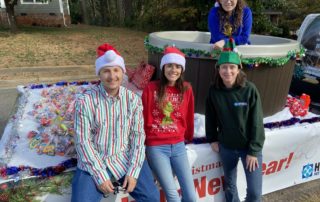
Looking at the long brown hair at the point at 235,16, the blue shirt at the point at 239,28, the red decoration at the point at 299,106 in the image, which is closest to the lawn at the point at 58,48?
the red decoration at the point at 299,106

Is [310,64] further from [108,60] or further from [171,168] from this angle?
[108,60]

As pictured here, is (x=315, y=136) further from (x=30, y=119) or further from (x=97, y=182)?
(x=30, y=119)

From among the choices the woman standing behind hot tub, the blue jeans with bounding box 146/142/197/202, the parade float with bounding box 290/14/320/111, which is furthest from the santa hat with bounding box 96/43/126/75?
the parade float with bounding box 290/14/320/111

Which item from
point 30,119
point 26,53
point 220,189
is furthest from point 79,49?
point 220,189

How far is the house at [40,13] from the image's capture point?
18.3 m

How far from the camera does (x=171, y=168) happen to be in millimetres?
2570

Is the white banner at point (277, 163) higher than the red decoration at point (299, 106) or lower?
lower

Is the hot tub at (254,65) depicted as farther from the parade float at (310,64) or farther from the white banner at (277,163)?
the parade float at (310,64)

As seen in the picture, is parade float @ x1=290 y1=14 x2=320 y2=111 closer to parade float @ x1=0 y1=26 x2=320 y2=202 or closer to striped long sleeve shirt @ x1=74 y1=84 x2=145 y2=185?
parade float @ x1=0 y1=26 x2=320 y2=202

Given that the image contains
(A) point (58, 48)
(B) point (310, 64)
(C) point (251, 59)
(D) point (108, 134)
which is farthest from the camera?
(A) point (58, 48)

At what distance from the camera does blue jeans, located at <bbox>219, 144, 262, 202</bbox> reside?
8.42 feet

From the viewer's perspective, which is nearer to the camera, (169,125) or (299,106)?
(169,125)

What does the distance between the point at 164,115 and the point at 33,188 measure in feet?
3.85

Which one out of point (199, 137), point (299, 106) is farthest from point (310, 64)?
point (199, 137)
